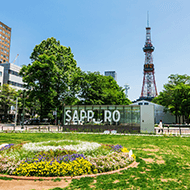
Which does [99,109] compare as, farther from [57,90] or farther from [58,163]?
[58,163]

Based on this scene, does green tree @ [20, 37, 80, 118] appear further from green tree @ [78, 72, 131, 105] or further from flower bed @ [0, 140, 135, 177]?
flower bed @ [0, 140, 135, 177]

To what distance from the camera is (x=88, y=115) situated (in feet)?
96.6

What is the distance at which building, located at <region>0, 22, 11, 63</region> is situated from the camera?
9656cm

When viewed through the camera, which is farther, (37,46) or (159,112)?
(159,112)

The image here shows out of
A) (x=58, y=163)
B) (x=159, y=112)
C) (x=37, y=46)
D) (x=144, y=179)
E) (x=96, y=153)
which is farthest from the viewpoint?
(x=159, y=112)

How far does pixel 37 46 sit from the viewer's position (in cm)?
4584

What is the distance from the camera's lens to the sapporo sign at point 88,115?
28797 mm

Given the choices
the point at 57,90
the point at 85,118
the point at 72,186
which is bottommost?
the point at 72,186

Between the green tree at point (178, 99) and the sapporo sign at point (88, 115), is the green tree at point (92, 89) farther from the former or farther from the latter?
the green tree at point (178, 99)

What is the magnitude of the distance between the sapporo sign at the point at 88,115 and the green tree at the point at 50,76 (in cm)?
1125

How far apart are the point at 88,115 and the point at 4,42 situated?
3431 inches

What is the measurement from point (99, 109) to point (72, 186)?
75.0ft

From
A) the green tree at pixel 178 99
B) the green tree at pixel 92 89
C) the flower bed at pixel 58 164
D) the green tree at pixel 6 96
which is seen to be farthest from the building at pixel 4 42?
the flower bed at pixel 58 164

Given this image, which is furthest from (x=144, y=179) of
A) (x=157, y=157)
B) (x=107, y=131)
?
(x=107, y=131)
